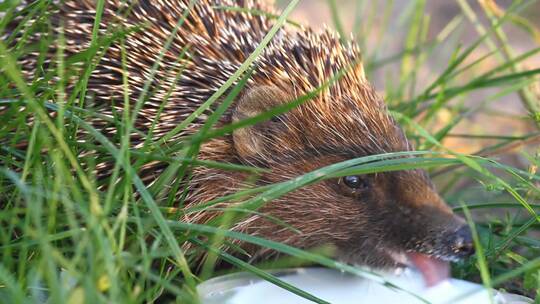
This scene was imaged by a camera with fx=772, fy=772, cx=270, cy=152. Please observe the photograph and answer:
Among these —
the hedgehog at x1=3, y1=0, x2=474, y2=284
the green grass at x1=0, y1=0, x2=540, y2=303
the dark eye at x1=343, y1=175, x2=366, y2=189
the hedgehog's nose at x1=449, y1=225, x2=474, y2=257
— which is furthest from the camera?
the dark eye at x1=343, y1=175, x2=366, y2=189

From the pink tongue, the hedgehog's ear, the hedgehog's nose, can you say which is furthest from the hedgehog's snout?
the hedgehog's ear

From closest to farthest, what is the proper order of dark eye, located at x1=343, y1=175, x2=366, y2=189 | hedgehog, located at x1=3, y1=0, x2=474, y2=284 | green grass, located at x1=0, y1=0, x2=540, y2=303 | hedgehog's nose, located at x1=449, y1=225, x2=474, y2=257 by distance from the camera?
1. green grass, located at x1=0, y1=0, x2=540, y2=303
2. hedgehog's nose, located at x1=449, y1=225, x2=474, y2=257
3. hedgehog, located at x1=3, y1=0, x2=474, y2=284
4. dark eye, located at x1=343, y1=175, x2=366, y2=189

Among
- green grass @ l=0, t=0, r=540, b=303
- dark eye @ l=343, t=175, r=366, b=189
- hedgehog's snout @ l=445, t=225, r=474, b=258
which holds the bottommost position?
green grass @ l=0, t=0, r=540, b=303

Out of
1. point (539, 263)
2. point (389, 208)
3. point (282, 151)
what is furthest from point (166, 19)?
point (539, 263)

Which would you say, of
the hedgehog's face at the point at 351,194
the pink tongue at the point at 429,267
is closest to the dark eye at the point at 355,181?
the hedgehog's face at the point at 351,194

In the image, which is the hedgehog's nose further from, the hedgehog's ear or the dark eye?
the hedgehog's ear

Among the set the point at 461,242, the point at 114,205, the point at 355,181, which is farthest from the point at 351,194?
the point at 114,205

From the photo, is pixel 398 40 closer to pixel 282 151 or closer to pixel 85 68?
pixel 282 151

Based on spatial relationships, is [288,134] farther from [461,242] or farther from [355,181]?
[461,242]
